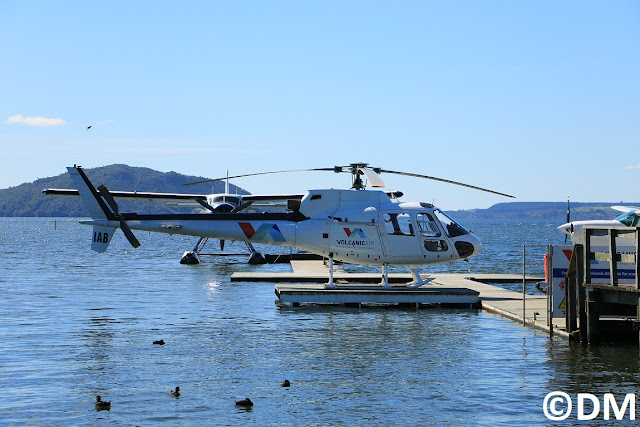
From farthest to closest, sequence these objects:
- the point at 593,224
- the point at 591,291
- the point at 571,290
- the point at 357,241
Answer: the point at 357,241, the point at 593,224, the point at 571,290, the point at 591,291

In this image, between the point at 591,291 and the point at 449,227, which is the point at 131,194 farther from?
the point at 591,291

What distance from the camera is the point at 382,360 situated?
61.4 ft

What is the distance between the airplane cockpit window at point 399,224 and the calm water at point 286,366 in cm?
265

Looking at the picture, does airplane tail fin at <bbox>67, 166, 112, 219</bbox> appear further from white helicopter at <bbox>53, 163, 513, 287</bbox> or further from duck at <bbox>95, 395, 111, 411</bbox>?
duck at <bbox>95, 395, 111, 411</bbox>

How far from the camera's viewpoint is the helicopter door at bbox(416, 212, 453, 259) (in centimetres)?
2811

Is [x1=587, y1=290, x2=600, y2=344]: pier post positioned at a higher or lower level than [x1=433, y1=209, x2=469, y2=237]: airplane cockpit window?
lower

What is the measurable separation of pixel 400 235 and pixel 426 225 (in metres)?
0.90

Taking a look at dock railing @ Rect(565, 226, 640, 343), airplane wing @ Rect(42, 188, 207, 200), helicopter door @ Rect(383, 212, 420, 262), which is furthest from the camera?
airplane wing @ Rect(42, 188, 207, 200)

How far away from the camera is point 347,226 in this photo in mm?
28719

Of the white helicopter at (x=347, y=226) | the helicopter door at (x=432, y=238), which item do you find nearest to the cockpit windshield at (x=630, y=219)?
the white helicopter at (x=347, y=226)

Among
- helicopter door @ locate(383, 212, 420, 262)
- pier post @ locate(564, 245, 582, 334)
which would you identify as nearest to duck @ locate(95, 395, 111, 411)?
pier post @ locate(564, 245, 582, 334)

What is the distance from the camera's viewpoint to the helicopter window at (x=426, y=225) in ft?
92.4

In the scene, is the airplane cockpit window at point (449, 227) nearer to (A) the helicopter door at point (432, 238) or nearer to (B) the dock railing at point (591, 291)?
(A) the helicopter door at point (432, 238)

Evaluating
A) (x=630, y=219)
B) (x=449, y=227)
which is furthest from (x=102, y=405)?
(x=630, y=219)
